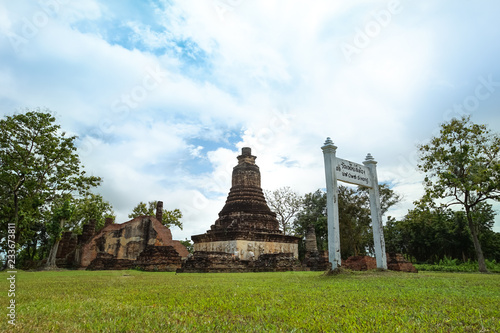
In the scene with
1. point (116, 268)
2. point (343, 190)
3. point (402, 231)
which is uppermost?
point (343, 190)

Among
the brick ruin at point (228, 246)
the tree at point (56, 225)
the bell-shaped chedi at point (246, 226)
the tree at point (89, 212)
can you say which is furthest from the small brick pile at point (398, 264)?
the tree at point (89, 212)

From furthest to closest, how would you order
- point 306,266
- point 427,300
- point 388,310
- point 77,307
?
point 306,266 < point 427,300 < point 77,307 < point 388,310

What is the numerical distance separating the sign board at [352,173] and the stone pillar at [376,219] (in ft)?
0.80

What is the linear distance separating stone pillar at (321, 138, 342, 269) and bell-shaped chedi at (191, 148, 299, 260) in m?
10.2

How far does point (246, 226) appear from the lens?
1936 cm

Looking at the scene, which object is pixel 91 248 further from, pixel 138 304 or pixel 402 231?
pixel 402 231

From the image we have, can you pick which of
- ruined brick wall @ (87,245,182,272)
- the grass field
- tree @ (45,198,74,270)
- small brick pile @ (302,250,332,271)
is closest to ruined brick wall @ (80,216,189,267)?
tree @ (45,198,74,270)

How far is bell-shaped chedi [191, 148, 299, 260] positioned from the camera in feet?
59.8

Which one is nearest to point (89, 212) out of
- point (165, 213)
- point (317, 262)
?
point (165, 213)

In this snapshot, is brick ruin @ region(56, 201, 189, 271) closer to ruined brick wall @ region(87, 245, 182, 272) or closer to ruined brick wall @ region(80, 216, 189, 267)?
ruined brick wall @ region(80, 216, 189, 267)

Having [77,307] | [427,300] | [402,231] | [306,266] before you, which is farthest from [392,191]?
[77,307]

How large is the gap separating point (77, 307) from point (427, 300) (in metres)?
4.05

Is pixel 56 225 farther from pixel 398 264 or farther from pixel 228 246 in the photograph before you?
pixel 398 264

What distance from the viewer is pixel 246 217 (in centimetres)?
2008
